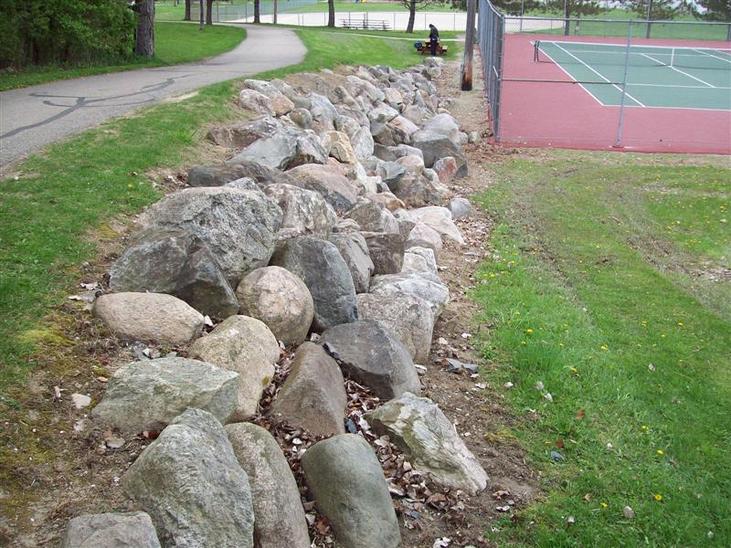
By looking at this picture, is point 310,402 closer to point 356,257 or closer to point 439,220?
point 356,257

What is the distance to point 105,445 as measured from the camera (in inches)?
180

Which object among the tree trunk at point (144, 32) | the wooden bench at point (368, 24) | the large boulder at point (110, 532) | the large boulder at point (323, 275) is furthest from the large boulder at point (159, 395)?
the wooden bench at point (368, 24)

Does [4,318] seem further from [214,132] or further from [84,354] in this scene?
[214,132]

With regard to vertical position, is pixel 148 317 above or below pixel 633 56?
below

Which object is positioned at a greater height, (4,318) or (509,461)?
(4,318)

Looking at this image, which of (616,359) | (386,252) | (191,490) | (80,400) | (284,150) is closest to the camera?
(191,490)

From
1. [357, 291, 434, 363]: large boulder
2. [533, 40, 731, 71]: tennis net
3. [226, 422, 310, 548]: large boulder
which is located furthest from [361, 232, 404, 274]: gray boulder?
[533, 40, 731, 71]: tennis net

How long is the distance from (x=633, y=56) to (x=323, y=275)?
1340 inches

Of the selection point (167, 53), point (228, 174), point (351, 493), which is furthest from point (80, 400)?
point (167, 53)

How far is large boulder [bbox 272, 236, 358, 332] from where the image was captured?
6.84 meters

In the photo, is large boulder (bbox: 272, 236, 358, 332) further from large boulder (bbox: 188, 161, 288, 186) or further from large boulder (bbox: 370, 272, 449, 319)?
large boulder (bbox: 188, 161, 288, 186)

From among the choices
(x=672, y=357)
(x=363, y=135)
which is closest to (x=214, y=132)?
(x=363, y=135)

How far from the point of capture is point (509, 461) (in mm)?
5816

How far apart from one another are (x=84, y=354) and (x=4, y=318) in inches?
25.0
